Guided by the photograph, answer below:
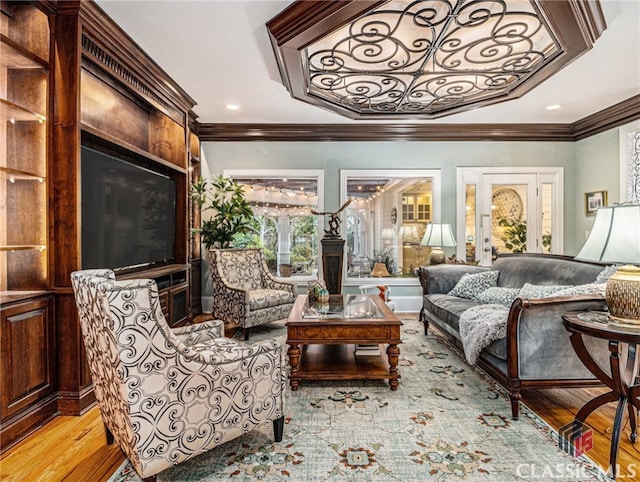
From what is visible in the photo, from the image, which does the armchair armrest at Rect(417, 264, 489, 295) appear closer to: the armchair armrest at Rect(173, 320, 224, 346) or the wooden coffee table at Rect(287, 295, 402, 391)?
the wooden coffee table at Rect(287, 295, 402, 391)

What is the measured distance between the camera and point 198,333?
2.08 m

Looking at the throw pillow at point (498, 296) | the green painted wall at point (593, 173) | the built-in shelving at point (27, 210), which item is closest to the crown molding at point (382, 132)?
the green painted wall at point (593, 173)

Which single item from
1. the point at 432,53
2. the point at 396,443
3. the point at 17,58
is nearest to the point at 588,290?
the point at 396,443

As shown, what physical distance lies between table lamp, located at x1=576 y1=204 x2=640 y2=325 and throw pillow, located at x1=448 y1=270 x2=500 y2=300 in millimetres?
1790

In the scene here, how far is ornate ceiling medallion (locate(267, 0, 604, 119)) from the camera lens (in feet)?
7.72

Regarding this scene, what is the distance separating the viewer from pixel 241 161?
5082 mm

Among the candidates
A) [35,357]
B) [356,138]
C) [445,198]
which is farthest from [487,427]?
[356,138]

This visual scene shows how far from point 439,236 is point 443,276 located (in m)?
0.82

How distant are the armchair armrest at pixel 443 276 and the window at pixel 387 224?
121cm

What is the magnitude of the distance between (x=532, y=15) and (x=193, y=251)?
4.36 metres

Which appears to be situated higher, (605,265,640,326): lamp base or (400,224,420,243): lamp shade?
(400,224,420,243): lamp shade

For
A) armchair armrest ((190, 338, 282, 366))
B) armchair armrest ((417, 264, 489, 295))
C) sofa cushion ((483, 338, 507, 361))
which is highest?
armchair armrest ((417, 264, 489, 295))

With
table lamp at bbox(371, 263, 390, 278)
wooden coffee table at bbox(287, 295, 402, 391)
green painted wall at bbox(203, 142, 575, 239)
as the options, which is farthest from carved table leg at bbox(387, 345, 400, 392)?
green painted wall at bbox(203, 142, 575, 239)

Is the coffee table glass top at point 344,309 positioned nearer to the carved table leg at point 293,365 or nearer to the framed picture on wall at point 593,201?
the carved table leg at point 293,365
